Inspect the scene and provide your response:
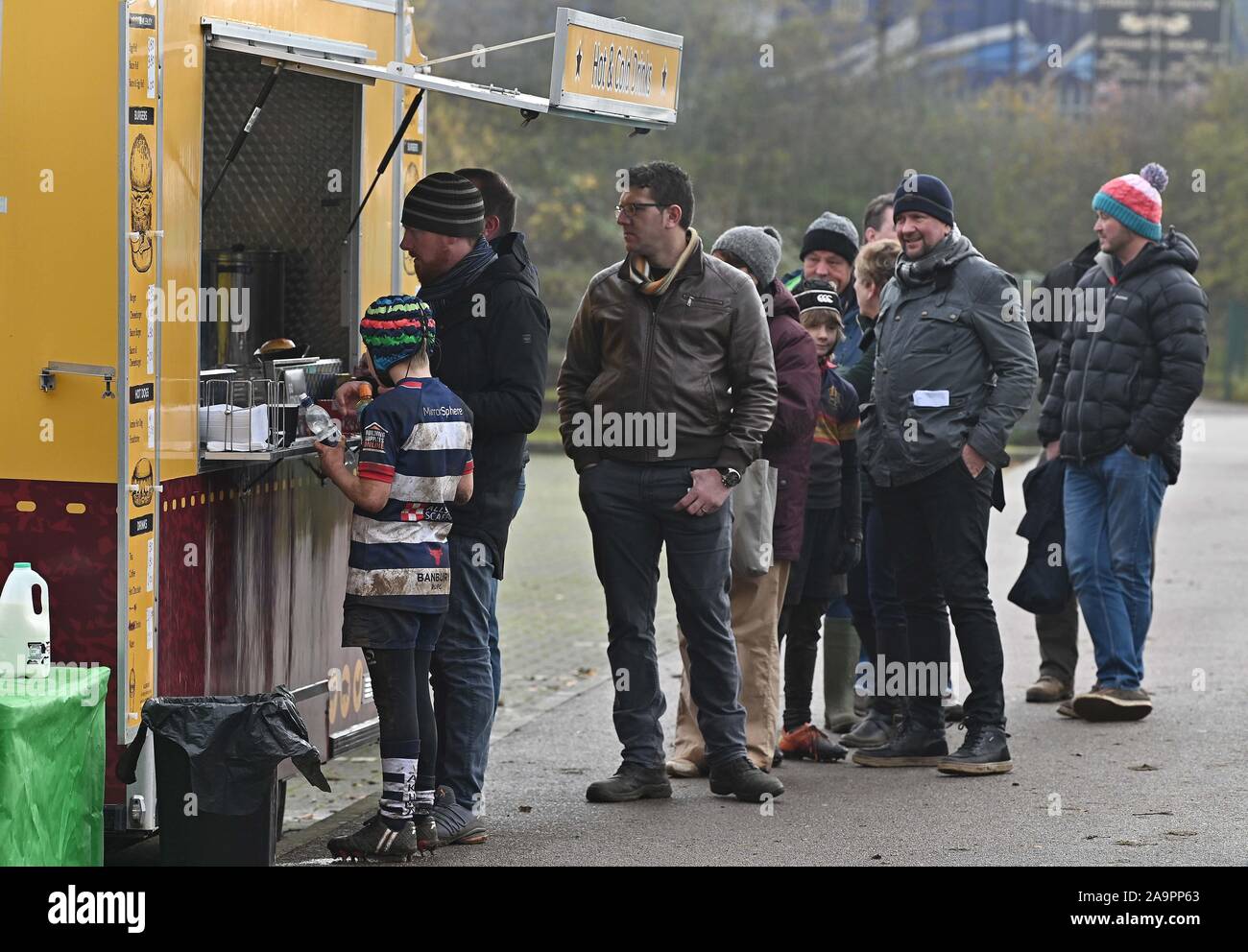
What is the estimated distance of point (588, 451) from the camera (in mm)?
6387

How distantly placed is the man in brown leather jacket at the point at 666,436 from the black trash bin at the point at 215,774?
63.5 inches

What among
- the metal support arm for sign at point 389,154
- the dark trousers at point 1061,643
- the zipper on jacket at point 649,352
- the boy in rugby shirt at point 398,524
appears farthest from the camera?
the dark trousers at point 1061,643

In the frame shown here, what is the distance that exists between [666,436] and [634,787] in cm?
121

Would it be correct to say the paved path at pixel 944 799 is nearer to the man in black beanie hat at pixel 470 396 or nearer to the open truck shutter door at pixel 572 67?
the man in black beanie hat at pixel 470 396

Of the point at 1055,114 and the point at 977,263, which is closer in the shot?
the point at 977,263

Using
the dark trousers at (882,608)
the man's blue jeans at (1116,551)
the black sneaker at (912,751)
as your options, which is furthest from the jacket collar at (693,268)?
the man's blue jeans at (1116,551)

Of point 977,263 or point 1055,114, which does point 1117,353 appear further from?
point 1055,114

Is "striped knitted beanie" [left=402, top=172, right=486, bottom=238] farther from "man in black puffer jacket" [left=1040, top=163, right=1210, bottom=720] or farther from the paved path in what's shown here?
"man in black puffer jacket" [left=1040, top=163, right=1210, bottom=720]

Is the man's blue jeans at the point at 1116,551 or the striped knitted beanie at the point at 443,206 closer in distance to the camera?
the striped knitted beanie at the point at 443,206

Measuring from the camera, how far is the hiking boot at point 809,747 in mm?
7316
